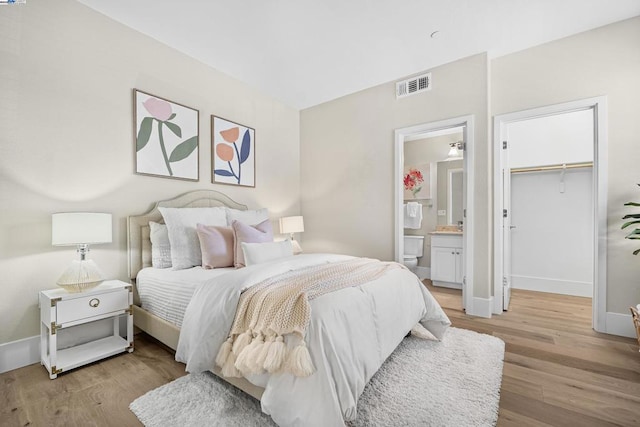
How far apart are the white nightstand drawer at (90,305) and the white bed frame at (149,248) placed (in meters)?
0.23

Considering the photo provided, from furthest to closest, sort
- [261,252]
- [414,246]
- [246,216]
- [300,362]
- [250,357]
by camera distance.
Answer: [414,246] < [246,216] < [261,252] < [250,357] < [300,362]

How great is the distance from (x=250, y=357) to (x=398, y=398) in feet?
2.91

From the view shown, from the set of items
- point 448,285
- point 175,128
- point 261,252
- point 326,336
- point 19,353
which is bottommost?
point 448,285

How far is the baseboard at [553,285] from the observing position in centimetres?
371

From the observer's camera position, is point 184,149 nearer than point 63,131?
No

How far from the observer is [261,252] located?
2.28 m

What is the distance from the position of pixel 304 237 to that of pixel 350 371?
324cm

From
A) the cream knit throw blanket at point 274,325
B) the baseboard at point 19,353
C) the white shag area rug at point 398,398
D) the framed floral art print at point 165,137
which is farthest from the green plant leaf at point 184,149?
the white shag area rug at point 398,398

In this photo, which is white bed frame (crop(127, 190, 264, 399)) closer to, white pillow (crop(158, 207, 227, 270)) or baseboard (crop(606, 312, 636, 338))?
white pillow (crop(158, 207, 227, 270))

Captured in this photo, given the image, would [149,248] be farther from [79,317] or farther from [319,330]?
[319,330]

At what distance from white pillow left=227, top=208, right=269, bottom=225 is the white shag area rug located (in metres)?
1.55

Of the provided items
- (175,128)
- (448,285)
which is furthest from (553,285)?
(175,128)

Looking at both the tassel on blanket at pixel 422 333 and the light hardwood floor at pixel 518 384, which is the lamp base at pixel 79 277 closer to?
the light hardwood floor at pixel 518 384

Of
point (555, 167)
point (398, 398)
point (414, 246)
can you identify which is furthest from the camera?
point (414, 246)
